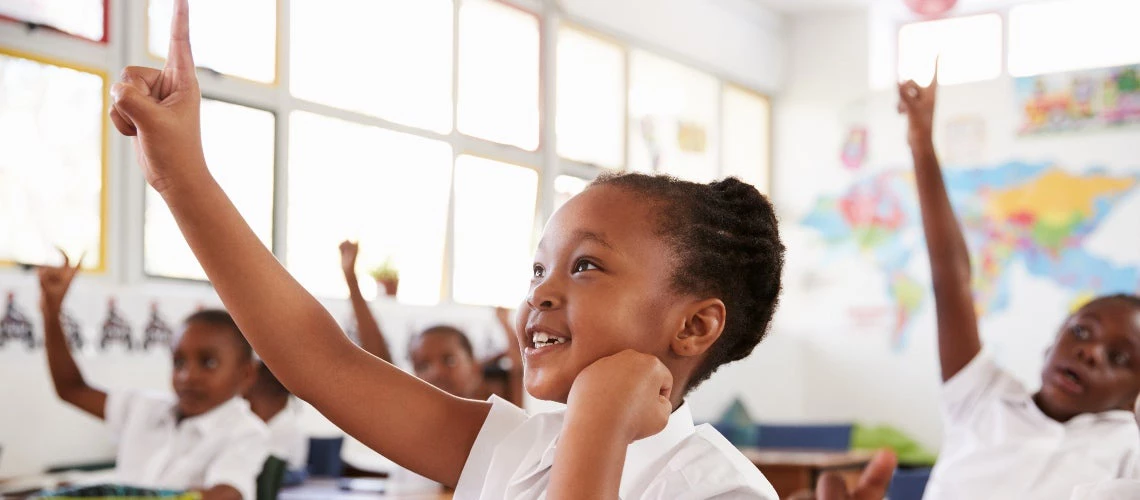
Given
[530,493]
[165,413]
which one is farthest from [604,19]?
[530,493]

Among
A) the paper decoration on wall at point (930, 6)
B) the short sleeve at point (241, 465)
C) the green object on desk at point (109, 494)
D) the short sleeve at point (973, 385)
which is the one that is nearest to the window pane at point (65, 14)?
the short sleeve at point (241, 465)

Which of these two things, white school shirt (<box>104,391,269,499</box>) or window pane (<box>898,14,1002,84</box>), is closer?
white school shirt (<box>104,391,269,499</box>)

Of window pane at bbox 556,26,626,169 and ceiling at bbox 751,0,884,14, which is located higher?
ceiling at bbox 751,0,884,14

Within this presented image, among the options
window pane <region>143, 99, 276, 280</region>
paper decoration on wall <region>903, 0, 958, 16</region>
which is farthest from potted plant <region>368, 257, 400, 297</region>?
paper decoration on wall <region>903, 0, 958, 16</region>

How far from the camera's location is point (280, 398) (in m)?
4.00

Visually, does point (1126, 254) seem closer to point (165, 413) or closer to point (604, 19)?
point (604, 19)

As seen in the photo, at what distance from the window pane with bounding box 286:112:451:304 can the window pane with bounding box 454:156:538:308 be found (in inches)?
5.9

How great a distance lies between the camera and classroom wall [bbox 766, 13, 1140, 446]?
8438mm

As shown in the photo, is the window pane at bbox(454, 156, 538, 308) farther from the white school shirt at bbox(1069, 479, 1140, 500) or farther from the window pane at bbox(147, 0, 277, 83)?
the white school shirt at bbox(1069, 479, 1140, 500)

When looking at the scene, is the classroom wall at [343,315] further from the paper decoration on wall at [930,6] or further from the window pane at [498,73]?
the paper decoration on wall at [930,6]

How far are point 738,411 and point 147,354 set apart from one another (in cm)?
500

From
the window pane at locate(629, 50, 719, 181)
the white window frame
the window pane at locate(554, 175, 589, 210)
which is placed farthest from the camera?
the window pane at locate(629, 50, 719, 181)

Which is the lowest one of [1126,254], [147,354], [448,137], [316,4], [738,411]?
[738,411]

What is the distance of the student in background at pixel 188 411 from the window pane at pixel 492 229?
10.0 ft
